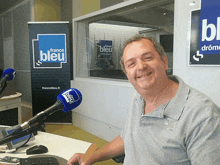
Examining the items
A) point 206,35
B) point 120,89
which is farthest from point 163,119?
point 120,89

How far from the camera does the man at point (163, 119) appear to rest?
0.79 m

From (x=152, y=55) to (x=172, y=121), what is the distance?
1.05 feet

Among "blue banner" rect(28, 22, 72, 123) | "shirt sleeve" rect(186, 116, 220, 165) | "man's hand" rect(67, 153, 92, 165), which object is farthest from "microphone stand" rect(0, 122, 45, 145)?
"blue banner" rect(28, 22, 72, 123)

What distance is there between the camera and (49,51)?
4148mm

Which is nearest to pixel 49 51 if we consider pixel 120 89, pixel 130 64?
pixel 120 89

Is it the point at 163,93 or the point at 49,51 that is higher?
the point at 49,51

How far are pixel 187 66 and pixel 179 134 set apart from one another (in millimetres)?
1505

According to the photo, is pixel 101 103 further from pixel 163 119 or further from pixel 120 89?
pixel 163 119

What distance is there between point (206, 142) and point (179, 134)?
0.11 meters

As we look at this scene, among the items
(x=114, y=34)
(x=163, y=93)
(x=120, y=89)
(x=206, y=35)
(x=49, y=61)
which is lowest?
(x=120, y=89)

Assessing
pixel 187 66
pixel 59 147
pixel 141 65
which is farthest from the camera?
pixel 187 66

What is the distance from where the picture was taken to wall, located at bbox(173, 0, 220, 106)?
1993 mm

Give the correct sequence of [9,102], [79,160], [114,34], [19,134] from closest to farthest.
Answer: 1. [19,134]
2. [79,160]
3. [9,102]
4. [114,34]

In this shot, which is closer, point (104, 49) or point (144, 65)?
point (144, 65)
